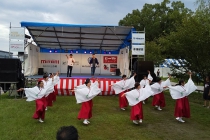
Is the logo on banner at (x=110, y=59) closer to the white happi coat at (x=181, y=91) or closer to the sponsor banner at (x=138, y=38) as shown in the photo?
the sponsor banner at (x=138, y=38)

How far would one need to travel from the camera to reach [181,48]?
15.0 m

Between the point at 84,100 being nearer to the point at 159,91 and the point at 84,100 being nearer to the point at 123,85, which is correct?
the point at 123,85

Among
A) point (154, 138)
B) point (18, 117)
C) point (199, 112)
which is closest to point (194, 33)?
point (199, 112)

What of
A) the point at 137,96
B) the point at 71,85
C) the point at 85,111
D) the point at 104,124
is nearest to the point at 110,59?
the point at 71,85

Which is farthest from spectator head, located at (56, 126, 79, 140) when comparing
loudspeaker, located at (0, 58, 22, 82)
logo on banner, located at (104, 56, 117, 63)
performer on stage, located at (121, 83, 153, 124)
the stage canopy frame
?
logo on banner, located at (104, 56, 117, 63)

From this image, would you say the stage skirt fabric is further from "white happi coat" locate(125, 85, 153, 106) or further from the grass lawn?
"white happi coat" locate(125, 85, 153, 106)

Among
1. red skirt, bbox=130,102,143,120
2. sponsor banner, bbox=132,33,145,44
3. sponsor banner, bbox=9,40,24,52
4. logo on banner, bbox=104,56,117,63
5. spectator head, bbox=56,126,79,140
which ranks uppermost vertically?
sponsor banner, bbox=132,33,145,44

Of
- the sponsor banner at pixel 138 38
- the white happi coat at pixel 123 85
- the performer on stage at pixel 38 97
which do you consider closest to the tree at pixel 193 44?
the sponsor banner at pixel 138 38

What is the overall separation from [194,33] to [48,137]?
1126 centimetres

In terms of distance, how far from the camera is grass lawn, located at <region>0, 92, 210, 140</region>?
21.6 feet

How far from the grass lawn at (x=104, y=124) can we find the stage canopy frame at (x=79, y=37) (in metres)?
6.34

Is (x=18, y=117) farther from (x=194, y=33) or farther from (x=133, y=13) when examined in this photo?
(x=133, y=13)

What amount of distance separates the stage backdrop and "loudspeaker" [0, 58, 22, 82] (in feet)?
31.4

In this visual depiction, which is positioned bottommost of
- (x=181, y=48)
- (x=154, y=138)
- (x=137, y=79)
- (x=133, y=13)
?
(x=154, y=138)
